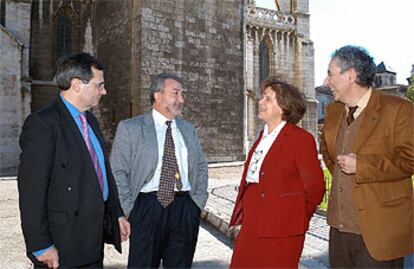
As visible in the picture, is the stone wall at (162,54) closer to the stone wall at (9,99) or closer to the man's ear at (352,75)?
the stone wall at (9,99)

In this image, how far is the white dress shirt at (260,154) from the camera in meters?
2.95

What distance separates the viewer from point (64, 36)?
19.3 m

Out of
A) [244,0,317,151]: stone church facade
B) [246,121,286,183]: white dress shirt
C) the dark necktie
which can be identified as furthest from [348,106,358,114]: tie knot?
[244,0,317,151]: stone church facade

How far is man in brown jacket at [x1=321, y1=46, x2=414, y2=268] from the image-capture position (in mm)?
2479

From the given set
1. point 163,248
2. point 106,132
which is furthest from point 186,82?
point 163,248

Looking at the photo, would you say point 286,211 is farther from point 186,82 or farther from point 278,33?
point 278,33

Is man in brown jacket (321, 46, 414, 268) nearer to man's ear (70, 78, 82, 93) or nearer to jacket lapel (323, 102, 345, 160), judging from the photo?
jacket lapel (323, 102, 345, 160)

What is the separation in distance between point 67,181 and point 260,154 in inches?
53.1

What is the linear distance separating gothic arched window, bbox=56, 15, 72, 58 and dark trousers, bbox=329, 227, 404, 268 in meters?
18.5

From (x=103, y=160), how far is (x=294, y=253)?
1.46m

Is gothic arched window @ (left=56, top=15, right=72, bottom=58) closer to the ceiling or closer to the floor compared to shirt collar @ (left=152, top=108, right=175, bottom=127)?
closer to the ceiling

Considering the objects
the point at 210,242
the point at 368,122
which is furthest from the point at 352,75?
the point at 210,242

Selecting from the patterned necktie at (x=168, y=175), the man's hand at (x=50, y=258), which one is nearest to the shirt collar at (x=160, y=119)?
the patterned necktie at (x=168, y=175)

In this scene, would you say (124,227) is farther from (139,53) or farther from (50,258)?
(139,53)
